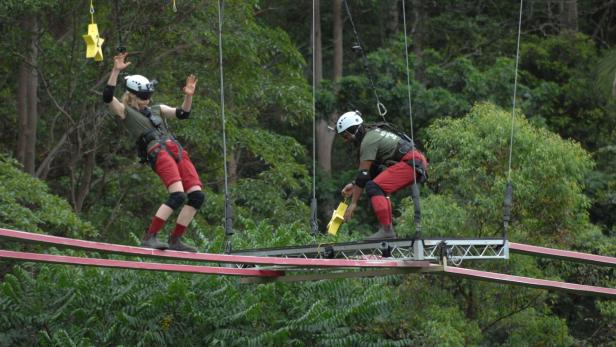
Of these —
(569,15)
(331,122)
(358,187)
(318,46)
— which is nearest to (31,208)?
(331,122)

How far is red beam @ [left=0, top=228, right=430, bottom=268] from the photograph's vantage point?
506 inches

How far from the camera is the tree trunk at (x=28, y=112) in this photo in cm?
2533

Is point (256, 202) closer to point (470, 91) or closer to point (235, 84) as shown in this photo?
point (235, 84)

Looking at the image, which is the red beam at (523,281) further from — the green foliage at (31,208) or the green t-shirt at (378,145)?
the green foliage at (31,208)

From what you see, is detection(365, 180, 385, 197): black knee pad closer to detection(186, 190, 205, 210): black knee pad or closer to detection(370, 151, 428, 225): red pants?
detection(370, 151, 428, 225): red pants

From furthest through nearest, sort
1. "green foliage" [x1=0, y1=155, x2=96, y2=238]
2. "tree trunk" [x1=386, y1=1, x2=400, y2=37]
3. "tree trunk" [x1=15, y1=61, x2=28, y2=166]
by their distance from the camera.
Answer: "tree trunk" [x1=386, y1=1, x2=400, y2=37]
"tree trunk" [x1=15, y1=61, x2=28, y2=166]
"green foliage" [x1=0, y1=155, x2=96, y2=238]

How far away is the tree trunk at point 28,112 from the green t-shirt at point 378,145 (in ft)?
39.8

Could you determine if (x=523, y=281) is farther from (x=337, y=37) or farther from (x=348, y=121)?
(x=337, y=37)

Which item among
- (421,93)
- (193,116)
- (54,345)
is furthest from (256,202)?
(54,345)

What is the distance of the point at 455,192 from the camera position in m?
22.2

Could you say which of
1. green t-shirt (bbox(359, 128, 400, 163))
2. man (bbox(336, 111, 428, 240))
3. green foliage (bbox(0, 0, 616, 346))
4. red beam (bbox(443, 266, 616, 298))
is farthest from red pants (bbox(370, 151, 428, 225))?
green foliage (bbox(0, 0, 616, 346))

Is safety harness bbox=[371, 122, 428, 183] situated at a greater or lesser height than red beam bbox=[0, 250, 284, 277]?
greater

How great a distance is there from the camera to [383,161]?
1416 cm

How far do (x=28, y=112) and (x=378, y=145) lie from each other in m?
12.9
